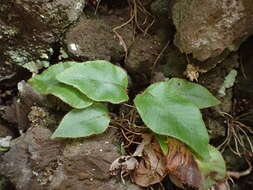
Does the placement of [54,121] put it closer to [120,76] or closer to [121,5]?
[120,76]

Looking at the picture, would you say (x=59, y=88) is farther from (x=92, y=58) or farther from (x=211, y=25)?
(x=211, y=25)

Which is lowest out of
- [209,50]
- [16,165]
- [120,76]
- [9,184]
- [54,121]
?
[9,184]

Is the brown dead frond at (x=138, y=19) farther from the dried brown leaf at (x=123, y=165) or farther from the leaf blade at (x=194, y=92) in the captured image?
the dried brown leaf at (x=123, y=165)

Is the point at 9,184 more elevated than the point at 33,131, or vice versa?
the point at 33,131

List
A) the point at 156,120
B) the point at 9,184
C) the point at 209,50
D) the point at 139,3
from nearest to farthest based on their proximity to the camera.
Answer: the point at 156,120 < the point at 209,50 < the point at 9,184 < the point at 139,3

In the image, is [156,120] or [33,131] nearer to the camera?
[156,120]

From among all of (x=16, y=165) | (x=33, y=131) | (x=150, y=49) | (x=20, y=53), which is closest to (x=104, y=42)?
(x=150, y=49)

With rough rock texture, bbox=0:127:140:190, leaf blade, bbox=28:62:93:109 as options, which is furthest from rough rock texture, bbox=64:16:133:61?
rough rock texture, bbox=0:127:140:190
